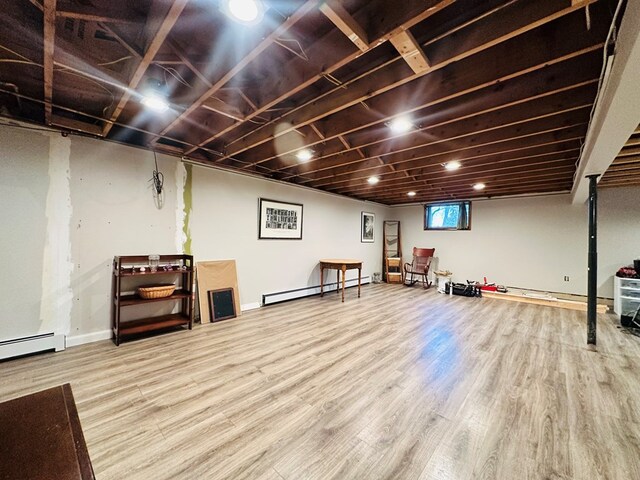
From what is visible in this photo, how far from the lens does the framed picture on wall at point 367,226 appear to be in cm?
740

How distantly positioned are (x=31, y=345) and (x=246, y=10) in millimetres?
3742

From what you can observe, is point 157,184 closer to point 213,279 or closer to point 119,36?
point 213,279

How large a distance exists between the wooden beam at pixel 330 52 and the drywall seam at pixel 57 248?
2279mm

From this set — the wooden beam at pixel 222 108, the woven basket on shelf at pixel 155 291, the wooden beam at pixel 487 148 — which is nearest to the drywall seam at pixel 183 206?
the woven basket on shelf at pixel 155 291

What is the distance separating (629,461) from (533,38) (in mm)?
2667

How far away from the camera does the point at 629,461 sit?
5.03 feet

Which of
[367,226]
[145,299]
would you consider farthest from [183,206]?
[367,226]

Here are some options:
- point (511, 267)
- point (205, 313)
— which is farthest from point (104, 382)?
point (511, 267)

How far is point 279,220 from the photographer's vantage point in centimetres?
514

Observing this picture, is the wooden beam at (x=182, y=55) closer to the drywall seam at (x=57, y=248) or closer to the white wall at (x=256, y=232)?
the drywall seam at (x=57, y=248)

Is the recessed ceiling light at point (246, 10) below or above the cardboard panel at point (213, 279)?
above

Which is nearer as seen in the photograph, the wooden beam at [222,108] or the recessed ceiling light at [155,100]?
the recessed ceiling light at [155,100]

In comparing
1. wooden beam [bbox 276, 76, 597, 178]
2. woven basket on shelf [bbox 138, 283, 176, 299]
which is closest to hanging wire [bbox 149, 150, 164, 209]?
woven basket on shelf [bbox 138, 283, 176, 299]

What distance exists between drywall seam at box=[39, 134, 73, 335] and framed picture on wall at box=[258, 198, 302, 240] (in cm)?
257
